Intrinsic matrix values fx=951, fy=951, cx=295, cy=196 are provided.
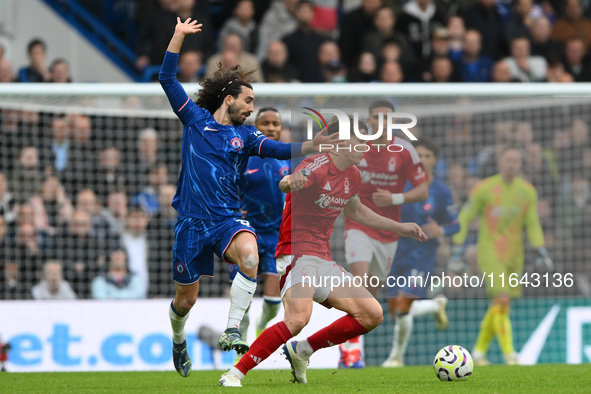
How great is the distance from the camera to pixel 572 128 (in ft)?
38.0

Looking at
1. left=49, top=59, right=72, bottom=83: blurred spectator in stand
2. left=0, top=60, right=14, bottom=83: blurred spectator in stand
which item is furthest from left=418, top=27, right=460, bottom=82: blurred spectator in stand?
left=0, top=60, right=14, bottom=83: blurred spectator in stand

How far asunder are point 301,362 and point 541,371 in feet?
8.58

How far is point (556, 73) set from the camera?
45.6 ft

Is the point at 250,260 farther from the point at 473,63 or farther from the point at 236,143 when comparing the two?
the point at 473,63

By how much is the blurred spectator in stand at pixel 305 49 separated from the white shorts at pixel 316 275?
6.75 meters

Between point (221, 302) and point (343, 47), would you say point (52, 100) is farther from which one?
point (343, 47)

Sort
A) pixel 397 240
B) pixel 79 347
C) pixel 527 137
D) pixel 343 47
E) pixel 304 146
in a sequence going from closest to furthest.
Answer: pixel 304 146, pixel 397 240, pixel 79 347, pixel 527 137, pixel 343 47

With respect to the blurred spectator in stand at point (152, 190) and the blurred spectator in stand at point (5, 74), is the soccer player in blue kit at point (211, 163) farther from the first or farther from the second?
the blurred spectator in stand at point (5, 74)

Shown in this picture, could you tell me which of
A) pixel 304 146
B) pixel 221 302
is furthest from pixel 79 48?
pixel 304 146

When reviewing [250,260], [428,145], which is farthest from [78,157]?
[250,260]

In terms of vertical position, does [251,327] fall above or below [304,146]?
below

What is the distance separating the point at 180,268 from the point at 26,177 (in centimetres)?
463

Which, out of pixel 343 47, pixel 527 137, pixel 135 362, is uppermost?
pixel 343 47

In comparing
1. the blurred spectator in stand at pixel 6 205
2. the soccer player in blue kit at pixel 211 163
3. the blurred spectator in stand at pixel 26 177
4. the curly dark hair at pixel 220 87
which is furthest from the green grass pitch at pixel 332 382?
the blurred spectator in stand at pixel 26 177
